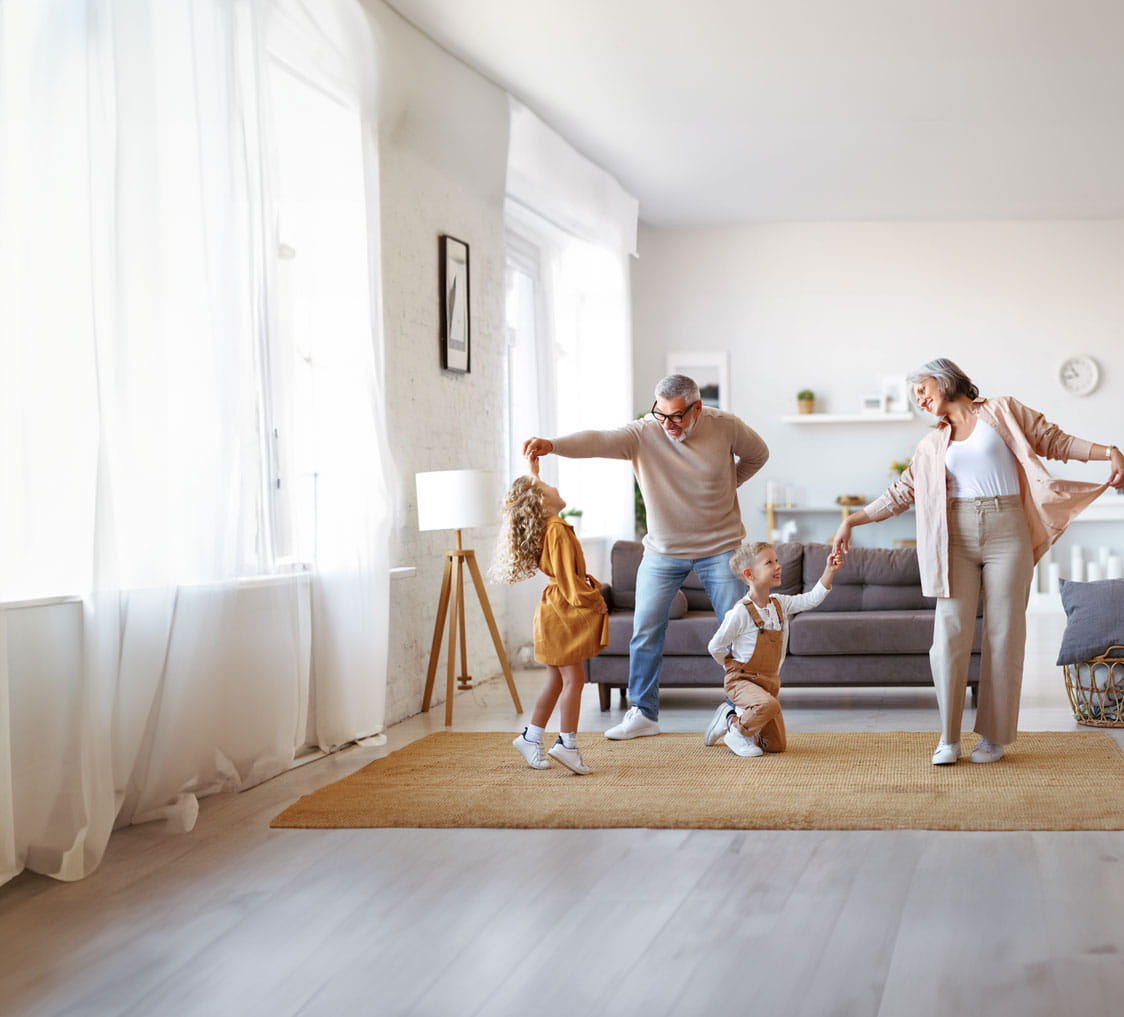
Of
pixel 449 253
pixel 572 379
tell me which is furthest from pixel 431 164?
pixel 572 379

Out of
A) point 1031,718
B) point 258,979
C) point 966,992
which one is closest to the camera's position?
point 966,992

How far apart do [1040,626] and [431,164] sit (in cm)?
591

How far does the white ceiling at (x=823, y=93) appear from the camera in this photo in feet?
20.0

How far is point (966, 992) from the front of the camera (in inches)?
92.7

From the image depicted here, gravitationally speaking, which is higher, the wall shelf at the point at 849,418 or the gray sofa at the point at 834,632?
the wall shelf at the point at 849,418

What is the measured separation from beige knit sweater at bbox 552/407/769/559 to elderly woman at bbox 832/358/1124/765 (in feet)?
2.47

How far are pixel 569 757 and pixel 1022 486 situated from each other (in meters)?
1.75

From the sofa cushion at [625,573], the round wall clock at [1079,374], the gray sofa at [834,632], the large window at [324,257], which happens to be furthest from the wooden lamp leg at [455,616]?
the round wall clock at [1079,374]

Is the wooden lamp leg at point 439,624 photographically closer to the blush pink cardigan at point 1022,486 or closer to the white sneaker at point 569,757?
the white sneaker at point 569,757

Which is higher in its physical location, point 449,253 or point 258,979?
point 449,253

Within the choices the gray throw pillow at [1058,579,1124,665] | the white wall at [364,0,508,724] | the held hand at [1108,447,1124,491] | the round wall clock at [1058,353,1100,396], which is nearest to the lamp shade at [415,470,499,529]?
the white wall at [364,0,508,724]

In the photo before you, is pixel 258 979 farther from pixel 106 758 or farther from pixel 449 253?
pixel 449 253

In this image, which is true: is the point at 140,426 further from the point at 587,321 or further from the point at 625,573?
the point at 587,321

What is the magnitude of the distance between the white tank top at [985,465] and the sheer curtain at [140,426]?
2.38m
